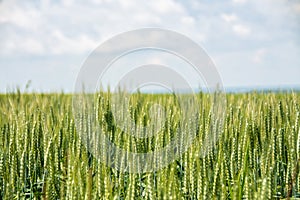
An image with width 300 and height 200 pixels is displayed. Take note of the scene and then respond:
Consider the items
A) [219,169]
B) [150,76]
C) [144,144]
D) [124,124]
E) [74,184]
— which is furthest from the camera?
[150,76]

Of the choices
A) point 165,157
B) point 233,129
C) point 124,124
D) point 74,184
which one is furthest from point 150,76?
point 74,184

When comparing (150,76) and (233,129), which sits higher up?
(150,76)

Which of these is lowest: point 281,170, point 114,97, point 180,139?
point 281,170

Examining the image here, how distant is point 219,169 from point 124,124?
993 mm

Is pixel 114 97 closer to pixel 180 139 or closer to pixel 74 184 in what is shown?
pixel 180 139

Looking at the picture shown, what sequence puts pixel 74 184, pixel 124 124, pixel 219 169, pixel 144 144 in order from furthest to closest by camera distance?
pixel 124 124, pixel 144 144, pixel 219 169, pixel 74 184

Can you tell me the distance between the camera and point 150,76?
371cm

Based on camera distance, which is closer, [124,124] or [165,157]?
[165,157]

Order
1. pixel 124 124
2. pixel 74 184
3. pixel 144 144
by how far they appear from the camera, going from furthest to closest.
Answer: pixel 124 124, pixel 144 144, pixel 74 184

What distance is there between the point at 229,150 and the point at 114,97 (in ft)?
4.74

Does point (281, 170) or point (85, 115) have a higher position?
point (85, 115)

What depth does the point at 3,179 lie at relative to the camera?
6.71ft

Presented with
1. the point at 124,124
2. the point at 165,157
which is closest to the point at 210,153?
the point at 165,157

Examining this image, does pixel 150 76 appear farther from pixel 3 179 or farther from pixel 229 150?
pixel 3 179
